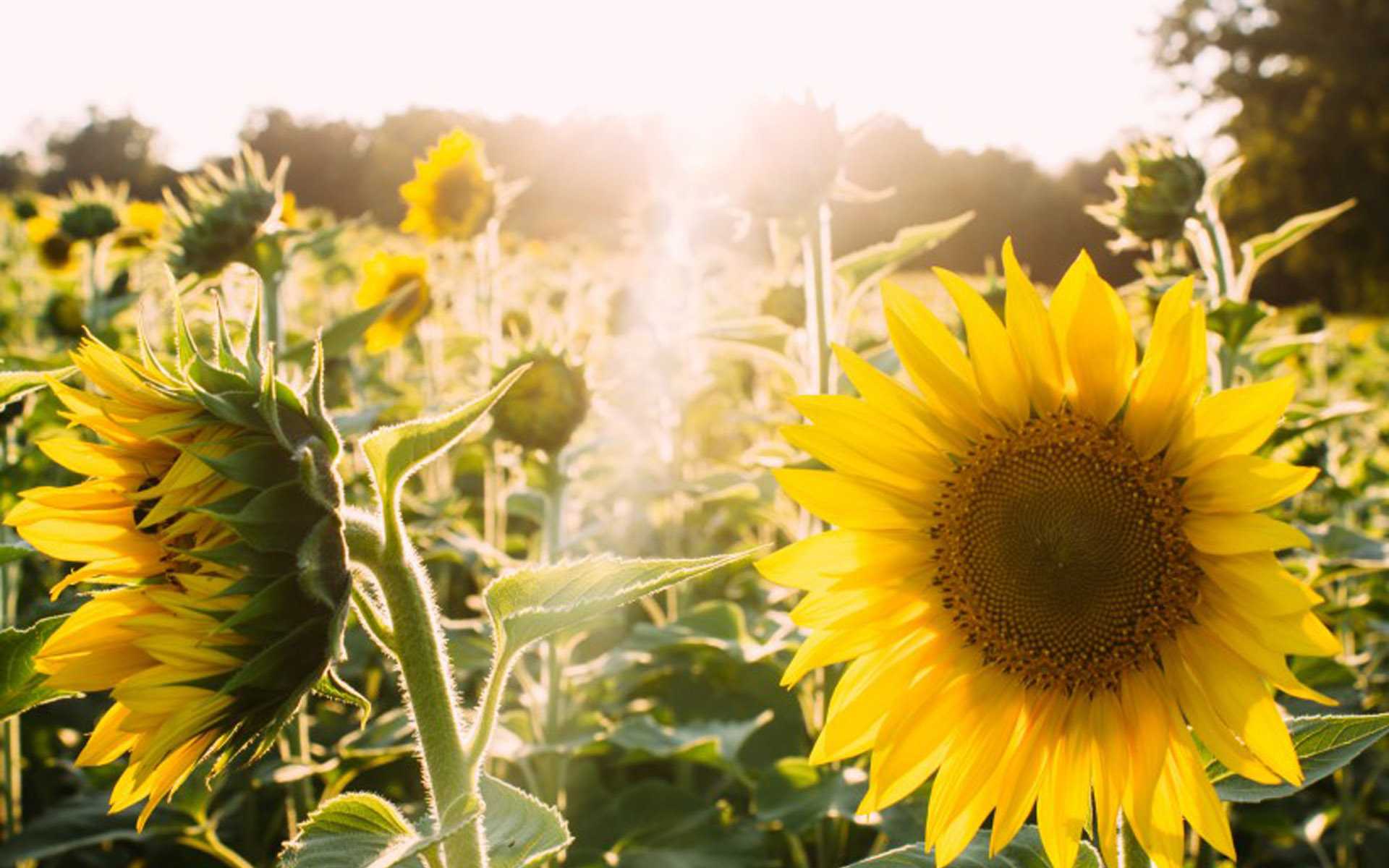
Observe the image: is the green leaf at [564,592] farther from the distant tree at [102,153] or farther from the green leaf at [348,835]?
the distant tree at [102,153]

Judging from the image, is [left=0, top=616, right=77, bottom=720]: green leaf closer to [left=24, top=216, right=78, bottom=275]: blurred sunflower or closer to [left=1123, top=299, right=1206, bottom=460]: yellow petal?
[left=1123, top=299, right=1206, bottom=460]: yellow petal

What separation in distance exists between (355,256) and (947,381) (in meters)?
6.58

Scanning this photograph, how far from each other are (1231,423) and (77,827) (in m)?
1.81

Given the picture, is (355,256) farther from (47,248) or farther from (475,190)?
(475,190)

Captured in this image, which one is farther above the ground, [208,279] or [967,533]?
[208,279]

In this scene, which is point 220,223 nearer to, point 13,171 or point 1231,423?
point 1231,423

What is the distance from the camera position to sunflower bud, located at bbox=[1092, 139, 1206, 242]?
206cm

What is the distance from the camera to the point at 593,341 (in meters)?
2.78

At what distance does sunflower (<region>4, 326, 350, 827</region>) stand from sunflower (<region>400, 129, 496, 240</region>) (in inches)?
113

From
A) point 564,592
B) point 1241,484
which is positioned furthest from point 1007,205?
point 564,592

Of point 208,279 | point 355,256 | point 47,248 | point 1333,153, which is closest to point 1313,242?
point 1333,153

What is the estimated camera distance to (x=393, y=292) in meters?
3.64

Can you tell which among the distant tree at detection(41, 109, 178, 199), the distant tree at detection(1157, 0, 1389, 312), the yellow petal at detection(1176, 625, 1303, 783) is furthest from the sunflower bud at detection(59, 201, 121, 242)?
the distant tree at detection(41, 109, 178, 199)

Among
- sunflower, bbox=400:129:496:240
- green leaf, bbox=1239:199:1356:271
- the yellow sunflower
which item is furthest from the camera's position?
sunflower, bbox=400:129:496:240
